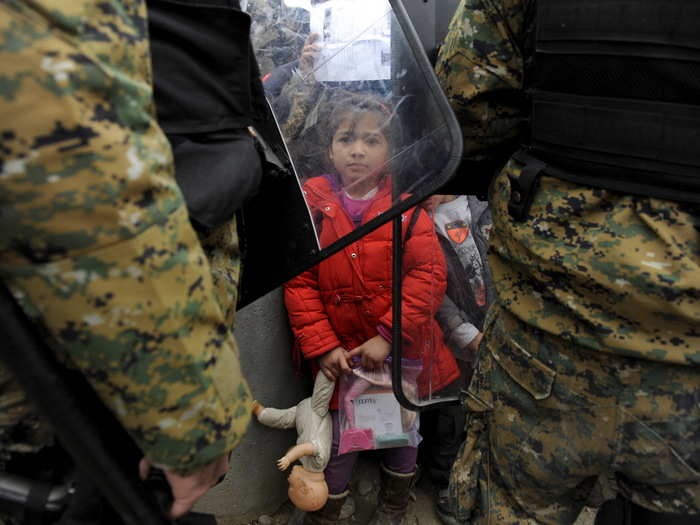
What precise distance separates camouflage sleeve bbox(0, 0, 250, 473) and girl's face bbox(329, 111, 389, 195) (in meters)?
0.66

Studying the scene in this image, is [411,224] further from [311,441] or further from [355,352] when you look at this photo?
[311,441]

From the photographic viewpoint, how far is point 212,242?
1.06m

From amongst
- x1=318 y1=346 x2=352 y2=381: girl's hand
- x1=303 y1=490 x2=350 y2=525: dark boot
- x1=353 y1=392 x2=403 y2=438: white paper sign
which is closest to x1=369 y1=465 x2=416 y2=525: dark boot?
x1=303 y1=490 x2=350 y2=525: dark boot

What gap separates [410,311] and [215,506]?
1.09 metres

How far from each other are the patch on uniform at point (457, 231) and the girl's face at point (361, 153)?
0.57 meters

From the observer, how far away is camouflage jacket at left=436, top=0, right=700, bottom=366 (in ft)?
3.70

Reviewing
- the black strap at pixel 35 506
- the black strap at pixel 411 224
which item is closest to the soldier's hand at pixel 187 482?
the black strap at pixel 35 506

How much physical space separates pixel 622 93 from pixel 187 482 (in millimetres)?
1077

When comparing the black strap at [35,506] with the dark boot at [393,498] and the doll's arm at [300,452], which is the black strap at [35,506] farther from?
the dark boot at [393,498]

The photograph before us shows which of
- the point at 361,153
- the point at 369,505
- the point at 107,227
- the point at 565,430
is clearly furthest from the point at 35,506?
the point at 369,505

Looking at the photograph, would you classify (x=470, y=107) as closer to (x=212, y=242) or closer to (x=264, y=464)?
(x=212, y=242)

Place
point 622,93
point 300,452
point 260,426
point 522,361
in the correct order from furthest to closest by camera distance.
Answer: point 260,426 < point 300,452 < point 522,361 < point 622,93

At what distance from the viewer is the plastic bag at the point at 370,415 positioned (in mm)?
2064

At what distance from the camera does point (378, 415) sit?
209 centimetres
